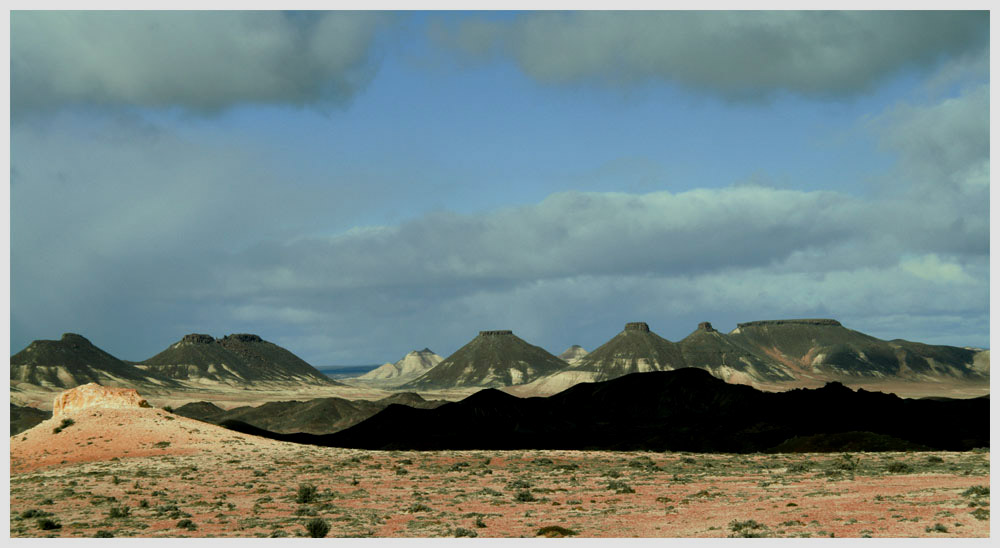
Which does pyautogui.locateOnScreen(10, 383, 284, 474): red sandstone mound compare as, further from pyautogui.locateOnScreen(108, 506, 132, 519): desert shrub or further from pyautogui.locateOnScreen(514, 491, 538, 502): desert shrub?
pyautogui.locateOnScreen(514, 491, 538, 502): desert shrub

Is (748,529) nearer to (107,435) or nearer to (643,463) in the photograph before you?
(643,463)

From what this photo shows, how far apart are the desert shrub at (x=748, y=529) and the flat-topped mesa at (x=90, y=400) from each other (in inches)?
2268

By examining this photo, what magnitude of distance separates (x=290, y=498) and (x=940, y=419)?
84.5m

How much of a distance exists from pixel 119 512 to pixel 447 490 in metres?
15.2

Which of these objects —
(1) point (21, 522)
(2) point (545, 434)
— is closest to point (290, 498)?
(1) point (21, 522)

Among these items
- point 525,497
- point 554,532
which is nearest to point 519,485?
point 525,497

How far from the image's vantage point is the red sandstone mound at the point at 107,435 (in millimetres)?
62969

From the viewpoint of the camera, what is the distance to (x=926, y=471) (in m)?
48.6

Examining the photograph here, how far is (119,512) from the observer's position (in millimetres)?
36250

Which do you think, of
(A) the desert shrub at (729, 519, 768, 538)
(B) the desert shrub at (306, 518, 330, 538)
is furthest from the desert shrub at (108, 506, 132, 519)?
(A) the desert shrub at (729, 519, 768, 538)

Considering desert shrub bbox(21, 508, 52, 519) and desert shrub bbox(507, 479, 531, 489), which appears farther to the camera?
desert shrub bbox(507, 479, 531, 489)

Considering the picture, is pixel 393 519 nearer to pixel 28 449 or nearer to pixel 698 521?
pixel 698 521

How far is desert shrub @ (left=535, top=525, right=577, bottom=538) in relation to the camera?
1149 inches

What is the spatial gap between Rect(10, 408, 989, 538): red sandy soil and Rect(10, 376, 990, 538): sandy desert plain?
12 cm
